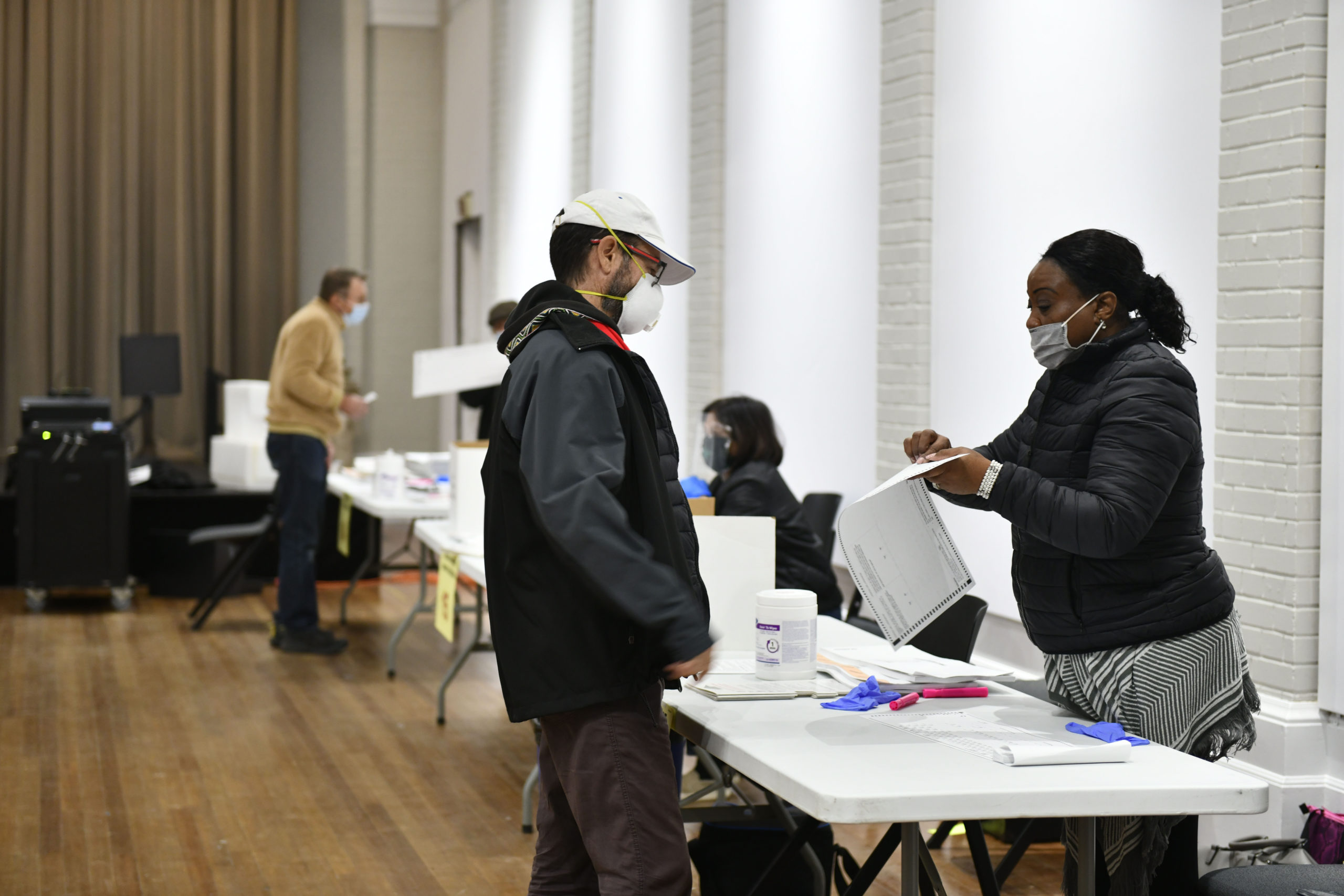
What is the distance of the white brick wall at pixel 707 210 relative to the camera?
645cm

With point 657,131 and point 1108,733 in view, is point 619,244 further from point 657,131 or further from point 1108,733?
point 657,131

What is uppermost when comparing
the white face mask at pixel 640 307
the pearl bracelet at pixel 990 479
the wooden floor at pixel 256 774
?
the white face mask at pixel 640 307

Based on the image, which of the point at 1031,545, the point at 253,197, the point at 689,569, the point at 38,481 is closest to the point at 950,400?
the point at 1031,545

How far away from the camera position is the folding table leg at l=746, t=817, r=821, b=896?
254 cm

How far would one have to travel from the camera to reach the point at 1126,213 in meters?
3.87

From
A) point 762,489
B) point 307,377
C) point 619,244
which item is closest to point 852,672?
point 619,244

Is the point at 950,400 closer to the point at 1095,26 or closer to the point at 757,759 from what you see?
the point at 1095,26

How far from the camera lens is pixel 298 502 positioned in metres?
6.00

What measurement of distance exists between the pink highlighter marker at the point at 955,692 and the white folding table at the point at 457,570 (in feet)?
5.56

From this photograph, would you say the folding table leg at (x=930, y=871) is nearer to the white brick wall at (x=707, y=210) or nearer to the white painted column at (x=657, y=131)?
the white brick wall at (x=707, y=210)

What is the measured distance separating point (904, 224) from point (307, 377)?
2613 mm

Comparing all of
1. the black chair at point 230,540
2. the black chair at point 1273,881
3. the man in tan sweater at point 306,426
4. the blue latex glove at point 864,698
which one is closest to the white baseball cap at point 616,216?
the blue latex glove at point 864,698

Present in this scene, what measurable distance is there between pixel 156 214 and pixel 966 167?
875cm

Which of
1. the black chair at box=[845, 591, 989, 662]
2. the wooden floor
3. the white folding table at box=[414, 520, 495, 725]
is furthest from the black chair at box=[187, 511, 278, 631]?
the black chair at box=[845, 591, 989, 662]
